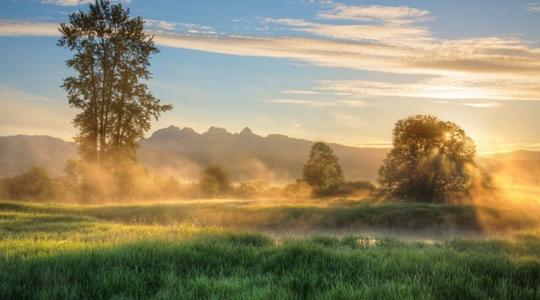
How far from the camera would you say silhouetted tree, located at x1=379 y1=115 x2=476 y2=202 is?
131ft

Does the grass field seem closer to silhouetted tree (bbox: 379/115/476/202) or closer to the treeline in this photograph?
the treeline

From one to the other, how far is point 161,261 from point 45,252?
8.18ft

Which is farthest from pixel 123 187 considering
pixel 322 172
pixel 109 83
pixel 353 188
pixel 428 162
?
pixel 353 188

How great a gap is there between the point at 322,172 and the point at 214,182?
17.9 m

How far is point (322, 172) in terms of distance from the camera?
181 feet

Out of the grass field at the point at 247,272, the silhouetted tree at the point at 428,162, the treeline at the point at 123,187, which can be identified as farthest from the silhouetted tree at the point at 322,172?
the grass field at the point at 247,272

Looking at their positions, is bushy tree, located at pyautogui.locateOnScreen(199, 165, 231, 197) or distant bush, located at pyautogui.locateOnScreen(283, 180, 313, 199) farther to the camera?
bushy tree, located at pyautogui.locateOnScreen(199, 165, 231, 197)

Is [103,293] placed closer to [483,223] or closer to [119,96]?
[483,223]

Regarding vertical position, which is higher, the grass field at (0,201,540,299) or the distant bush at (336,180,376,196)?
the grass field at (0,201,540,299)

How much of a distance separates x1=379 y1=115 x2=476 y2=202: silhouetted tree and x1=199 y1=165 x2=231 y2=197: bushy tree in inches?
1090

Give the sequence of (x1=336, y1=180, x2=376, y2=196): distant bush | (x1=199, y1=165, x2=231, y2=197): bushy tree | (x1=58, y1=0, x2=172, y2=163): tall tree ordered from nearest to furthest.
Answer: (x1=58, y1=0, x2=172, y2=163): tall tree → (x1=336, y1=180, x2=376, y2=196): distant bush → (x1=199, y1=165, x2=231, y2=197): bushy tree

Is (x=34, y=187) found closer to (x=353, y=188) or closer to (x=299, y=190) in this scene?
(x=299, y=190)

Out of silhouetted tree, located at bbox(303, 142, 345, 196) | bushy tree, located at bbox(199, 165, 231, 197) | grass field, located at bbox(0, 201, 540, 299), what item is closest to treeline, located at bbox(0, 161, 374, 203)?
bushy tree, located at bbox(199, 165, 231, 197)

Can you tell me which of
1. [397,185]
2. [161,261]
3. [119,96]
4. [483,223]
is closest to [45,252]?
[161,261]
